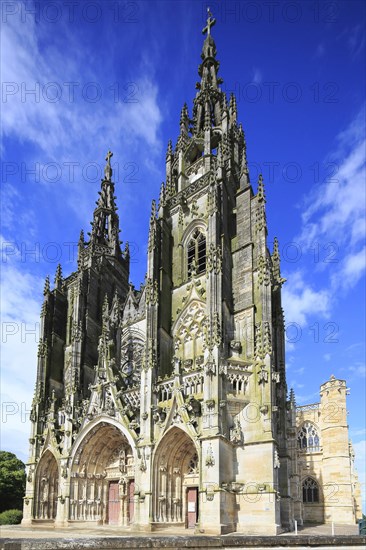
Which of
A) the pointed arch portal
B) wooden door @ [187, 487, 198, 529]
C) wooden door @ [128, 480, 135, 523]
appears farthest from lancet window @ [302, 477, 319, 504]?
the pointed arch portal

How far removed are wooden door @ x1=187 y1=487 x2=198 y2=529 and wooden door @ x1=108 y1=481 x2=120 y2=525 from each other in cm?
519

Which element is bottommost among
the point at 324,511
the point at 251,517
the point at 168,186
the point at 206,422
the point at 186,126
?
the point at 324,511

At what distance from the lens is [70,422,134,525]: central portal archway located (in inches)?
1015

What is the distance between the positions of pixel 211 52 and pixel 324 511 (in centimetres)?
4040

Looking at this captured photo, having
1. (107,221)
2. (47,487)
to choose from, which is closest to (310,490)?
(47,487)

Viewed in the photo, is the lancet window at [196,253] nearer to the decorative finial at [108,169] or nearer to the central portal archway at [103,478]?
the central portal archway at [103,478]

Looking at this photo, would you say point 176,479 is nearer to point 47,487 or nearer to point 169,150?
point 47,487

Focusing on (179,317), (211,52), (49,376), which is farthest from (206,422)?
(211,52)

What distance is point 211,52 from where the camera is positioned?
42.1 metres

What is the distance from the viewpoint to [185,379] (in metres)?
23.5

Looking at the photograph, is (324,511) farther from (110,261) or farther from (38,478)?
(110,261)

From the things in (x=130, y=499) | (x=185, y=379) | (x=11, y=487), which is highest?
(x=185, y=379)

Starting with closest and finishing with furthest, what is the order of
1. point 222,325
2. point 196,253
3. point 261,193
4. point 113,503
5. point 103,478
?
point 222,325, point 113,503, point 103,478, point 261,193, point 196,253

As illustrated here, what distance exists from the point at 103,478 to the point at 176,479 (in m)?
6.01
